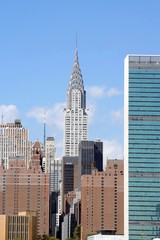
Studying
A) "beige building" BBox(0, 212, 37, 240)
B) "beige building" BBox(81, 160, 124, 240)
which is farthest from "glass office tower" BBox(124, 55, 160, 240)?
"beige building" BBox(81, 160, 124, 240)

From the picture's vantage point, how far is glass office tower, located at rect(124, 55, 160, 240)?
166m

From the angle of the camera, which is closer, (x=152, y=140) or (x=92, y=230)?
(x=152, y=140)

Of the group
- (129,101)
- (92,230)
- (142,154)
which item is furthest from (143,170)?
(92,230)

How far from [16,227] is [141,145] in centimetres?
2774

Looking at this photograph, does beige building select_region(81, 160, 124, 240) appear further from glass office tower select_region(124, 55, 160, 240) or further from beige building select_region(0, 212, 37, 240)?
glass office tower select_region(124, 55, 160, 240)

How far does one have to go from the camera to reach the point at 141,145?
6565 inches

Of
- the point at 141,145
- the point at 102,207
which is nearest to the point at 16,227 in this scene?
the point at 141,145

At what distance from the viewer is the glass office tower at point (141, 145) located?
166m

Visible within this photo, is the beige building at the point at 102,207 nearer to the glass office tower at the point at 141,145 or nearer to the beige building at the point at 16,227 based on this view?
the beige building at the point at 16,227

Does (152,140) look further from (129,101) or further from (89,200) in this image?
(89,200)

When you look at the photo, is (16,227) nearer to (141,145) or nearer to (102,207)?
(141,145)

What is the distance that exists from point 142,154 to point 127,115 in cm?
781

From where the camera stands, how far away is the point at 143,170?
547 feet

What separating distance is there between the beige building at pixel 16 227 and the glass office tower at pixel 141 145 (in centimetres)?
1832
